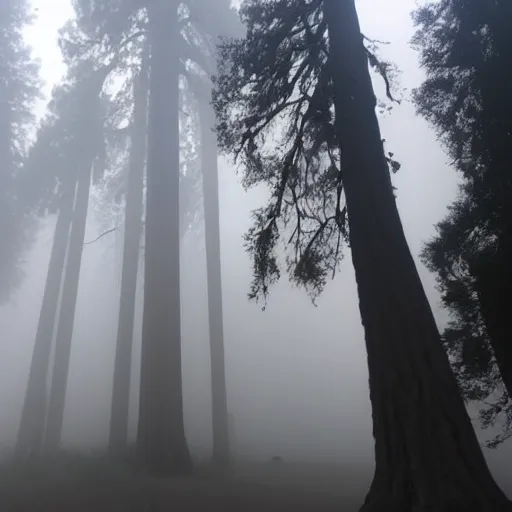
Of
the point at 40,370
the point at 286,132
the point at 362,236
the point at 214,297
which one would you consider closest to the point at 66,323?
the point at 40,370

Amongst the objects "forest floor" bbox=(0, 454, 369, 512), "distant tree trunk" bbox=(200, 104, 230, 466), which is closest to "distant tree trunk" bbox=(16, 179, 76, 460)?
"forest floor" bbox=(0, 454, 369, 512)

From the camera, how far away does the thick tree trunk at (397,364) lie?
3.94 metres

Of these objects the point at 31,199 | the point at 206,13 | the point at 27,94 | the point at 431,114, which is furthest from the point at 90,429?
the point at 431,114

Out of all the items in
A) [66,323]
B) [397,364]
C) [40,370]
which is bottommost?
[397,364]

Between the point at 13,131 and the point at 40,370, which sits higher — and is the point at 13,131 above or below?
above

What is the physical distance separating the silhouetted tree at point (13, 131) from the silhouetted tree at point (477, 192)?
17272 millimetres

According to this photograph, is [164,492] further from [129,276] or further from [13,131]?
[13,131]

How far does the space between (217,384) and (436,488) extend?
12834mm

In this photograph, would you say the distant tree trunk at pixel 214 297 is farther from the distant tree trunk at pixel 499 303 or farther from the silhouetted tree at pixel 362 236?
the distant tree trunk at pixel 499 303

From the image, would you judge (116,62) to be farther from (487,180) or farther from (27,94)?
(487,180)

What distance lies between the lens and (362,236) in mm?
5422

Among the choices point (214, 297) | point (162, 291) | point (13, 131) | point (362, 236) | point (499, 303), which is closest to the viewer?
point (362, 236)

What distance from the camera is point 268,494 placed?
29.1 feet

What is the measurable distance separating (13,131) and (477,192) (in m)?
21.4
